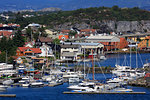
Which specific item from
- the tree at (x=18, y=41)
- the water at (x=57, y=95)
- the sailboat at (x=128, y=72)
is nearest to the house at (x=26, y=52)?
the tree at (x=18, y=41)

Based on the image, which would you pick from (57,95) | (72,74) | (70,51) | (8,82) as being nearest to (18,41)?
(70,51)

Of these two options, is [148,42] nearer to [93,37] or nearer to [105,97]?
[93,37]

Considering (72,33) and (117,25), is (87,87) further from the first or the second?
(117,25)

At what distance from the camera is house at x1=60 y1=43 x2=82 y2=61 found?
5359 cm

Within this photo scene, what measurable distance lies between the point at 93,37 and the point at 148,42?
698 centimetres

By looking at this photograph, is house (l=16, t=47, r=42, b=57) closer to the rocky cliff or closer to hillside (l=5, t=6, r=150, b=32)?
hillside (l=5, t=6, r=150, b=32)

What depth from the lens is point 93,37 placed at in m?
67.3

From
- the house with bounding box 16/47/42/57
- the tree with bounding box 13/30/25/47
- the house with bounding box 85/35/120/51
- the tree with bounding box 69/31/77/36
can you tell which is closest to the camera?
the house with bounding box 16/47/42/57

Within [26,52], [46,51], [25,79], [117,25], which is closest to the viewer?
[25,79]

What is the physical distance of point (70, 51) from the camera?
185 ft

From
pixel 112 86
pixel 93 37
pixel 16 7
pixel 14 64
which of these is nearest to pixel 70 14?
pixel 93 37

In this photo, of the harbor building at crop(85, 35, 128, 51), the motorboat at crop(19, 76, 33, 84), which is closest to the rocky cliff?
the harbor building at crop(85, 35, 128, 51)

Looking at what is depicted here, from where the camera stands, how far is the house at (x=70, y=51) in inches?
2110

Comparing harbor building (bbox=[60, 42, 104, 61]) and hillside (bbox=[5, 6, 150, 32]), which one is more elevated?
hillside (bbox=[5, 6, 150, 32])
